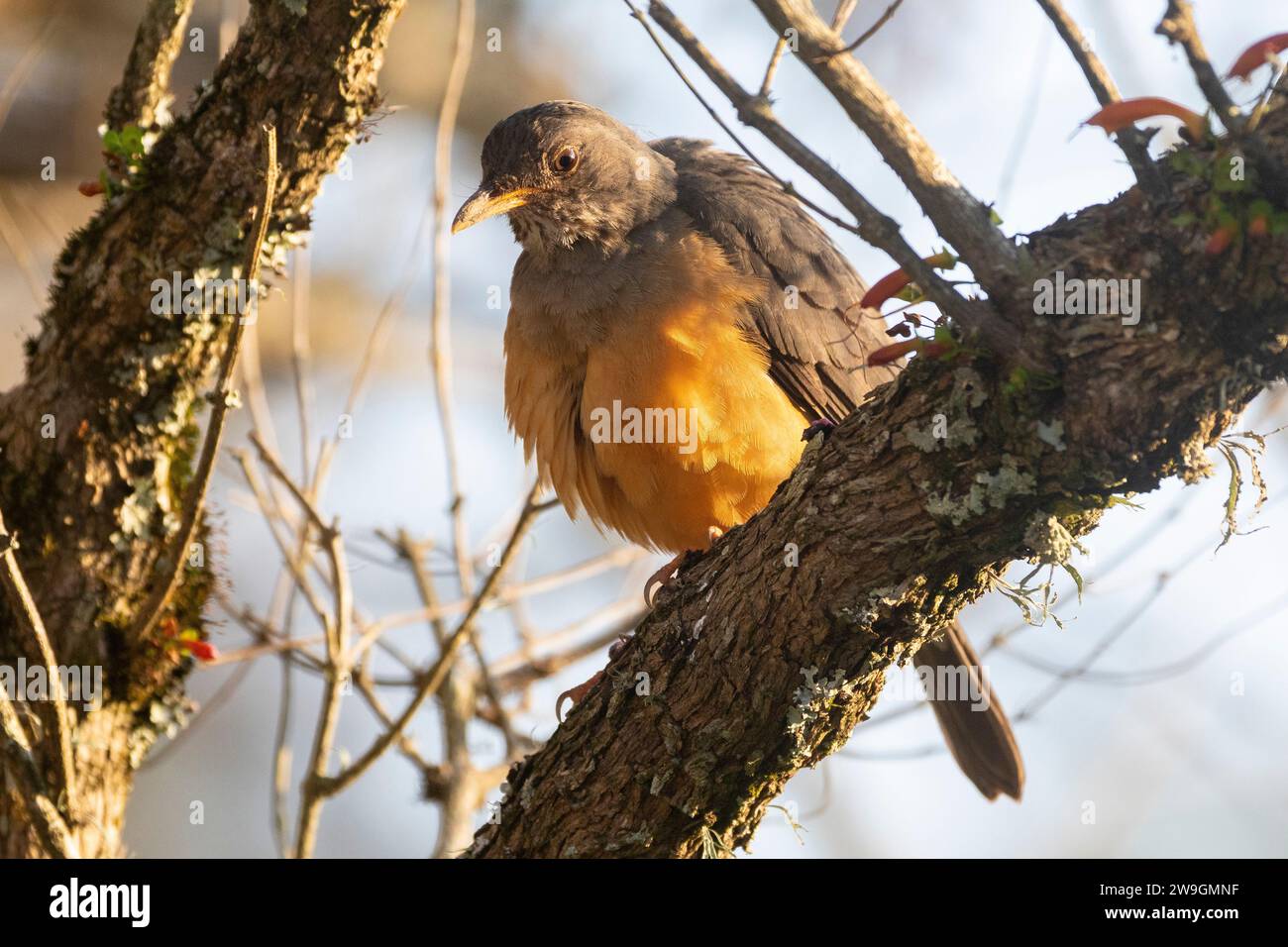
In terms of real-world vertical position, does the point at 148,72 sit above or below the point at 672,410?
above

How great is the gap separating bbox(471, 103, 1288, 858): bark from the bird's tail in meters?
1.98

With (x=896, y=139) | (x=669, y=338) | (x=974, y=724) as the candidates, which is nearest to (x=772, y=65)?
(x=896, y=139)

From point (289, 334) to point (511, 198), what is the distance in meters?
4.00

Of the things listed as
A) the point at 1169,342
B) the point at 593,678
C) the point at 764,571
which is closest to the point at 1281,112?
the point at 1169,342

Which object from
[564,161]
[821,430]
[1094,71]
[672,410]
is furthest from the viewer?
[564,161]

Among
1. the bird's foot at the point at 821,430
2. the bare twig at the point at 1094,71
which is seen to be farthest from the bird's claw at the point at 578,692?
the bare twig at the point at 1094,71

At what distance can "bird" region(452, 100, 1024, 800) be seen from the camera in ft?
15.1

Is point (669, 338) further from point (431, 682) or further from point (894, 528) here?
point (894, 528)

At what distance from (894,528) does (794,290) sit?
85.2 inches

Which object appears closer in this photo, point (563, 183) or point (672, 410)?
point (672, 410)

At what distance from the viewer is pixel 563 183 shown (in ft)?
17.1

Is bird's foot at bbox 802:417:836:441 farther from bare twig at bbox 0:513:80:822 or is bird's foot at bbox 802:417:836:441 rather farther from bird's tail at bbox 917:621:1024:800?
bird's tail at bbox 917:621:1024:800

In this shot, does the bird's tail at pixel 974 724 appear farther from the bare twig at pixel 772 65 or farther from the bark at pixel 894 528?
the bare twig at pixel 772 65
